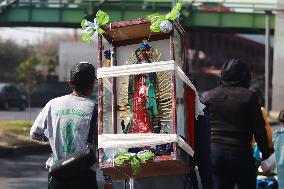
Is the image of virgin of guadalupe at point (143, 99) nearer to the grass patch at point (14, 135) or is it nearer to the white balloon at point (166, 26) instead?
the white balloon at point (166, 26)

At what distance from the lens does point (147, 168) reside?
162 inches

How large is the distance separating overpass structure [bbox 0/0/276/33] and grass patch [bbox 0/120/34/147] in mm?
26801

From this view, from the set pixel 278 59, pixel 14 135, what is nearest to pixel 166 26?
pixel 14 135

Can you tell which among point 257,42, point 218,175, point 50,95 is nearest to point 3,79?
point 50,95

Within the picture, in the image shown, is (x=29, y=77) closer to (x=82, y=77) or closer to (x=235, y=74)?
(x=235, y=74)

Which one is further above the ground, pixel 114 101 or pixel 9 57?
pixel 114 101

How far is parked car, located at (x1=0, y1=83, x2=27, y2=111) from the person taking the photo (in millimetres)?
39338

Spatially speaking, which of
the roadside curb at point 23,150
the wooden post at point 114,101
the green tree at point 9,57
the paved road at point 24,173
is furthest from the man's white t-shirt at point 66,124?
the green tree at point 9,57

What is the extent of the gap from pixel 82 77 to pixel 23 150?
39.9 feet

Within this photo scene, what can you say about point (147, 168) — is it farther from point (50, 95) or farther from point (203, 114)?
point (50, 95)

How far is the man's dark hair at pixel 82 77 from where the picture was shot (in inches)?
176

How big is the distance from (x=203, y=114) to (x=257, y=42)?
8029 cm

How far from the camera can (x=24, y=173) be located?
12477 millimetres

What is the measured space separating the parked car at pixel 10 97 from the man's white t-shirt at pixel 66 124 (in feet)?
116
